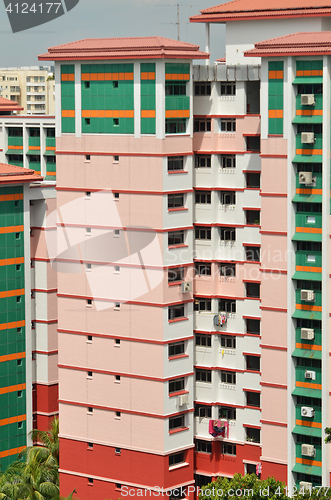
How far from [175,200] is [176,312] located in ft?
14.9

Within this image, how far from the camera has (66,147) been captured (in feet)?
137

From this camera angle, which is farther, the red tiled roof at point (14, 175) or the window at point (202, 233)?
the red tiled roof at point (14, 175)

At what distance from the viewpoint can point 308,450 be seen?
39.6 metres

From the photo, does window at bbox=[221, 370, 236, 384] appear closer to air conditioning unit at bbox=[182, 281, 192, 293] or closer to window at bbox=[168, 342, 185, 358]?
window at bbox=[168, 342, 185, 358]

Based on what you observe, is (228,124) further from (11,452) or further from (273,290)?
(11,452)

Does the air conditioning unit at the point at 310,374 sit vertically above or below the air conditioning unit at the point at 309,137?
below

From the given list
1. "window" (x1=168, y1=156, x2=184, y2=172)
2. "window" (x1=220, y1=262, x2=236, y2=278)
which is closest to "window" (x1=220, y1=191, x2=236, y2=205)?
"window" (x1=168, y1=156, x2=184, y2=172)

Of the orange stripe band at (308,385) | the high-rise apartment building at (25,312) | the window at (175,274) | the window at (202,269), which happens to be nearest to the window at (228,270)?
the window at (202,269)

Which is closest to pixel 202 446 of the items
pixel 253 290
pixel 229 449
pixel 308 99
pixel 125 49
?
pixel 229 449

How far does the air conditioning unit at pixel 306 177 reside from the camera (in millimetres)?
38250

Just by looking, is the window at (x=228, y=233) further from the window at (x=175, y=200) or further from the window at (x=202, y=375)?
the window at (x=202, y=375)

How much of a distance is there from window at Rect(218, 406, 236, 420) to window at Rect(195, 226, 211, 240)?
23.5 feet

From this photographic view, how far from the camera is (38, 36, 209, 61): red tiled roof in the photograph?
129 feet

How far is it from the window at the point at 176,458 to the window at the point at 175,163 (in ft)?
38.2
